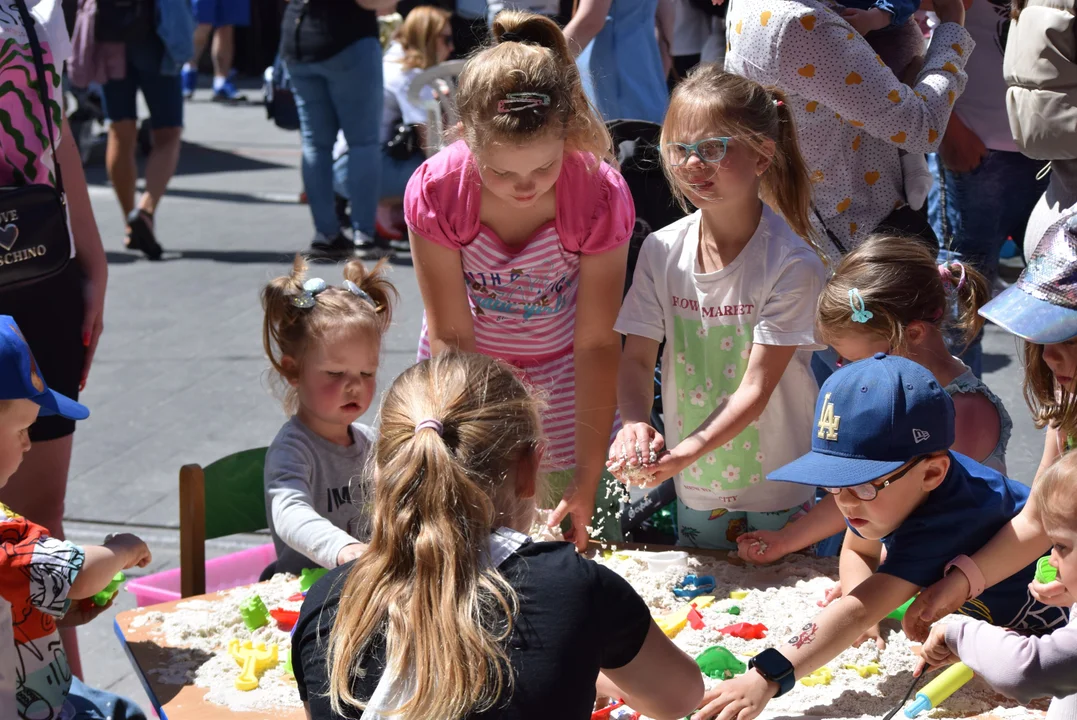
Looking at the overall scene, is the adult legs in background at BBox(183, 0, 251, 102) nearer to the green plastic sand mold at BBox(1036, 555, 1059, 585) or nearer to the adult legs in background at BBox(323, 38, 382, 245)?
the adult legs in background at BBox(323, 38, 382, 245)

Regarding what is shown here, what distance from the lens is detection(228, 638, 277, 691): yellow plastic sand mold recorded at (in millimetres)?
2221

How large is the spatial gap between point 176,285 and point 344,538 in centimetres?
482

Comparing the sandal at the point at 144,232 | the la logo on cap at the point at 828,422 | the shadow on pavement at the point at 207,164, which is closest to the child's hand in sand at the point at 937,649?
the la logo on cap at the point at 828,422

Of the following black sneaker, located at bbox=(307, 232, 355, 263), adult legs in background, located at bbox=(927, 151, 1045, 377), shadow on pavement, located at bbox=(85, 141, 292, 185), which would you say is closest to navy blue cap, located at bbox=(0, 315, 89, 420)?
adult legs in background, located at bbox=(927, 151, 1045, 377)

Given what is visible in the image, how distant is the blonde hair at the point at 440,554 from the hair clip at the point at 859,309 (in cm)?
93

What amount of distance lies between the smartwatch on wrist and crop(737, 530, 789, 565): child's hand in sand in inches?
25.1

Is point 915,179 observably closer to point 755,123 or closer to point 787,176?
point 787,176

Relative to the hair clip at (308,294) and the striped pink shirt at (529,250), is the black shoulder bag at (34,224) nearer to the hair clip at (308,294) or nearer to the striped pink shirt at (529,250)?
the hair clip at (308,294)

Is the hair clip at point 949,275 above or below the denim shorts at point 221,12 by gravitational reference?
above

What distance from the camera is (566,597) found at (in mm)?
1637

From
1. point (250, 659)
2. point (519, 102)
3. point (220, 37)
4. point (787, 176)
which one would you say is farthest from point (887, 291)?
point (220, 37)

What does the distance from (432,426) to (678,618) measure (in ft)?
3.08

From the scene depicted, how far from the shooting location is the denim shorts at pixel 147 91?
6.92 meters

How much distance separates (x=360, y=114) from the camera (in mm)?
6539
